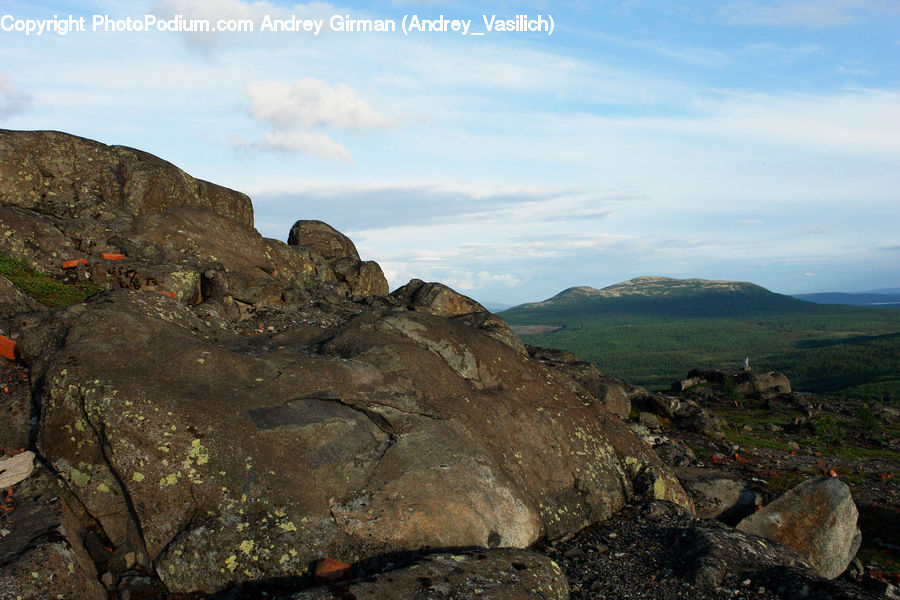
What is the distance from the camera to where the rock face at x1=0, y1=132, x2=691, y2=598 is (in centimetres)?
1108

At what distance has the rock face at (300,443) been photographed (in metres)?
11.1

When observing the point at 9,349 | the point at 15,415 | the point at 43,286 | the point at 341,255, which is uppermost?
the point at 341,255

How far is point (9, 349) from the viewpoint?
15.2 metres

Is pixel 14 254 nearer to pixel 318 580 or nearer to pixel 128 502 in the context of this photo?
pixel 128 502

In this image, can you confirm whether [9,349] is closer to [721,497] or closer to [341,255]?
[721,497]

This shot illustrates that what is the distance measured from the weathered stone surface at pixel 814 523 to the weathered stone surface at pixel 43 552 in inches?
720

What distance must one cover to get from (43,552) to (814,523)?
21.2 m

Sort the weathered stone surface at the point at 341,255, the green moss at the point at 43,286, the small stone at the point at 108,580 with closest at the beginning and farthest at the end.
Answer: the small stone at the point at 108,580 < the green moss at the point at 43,286 < the weathered stone surface at the point at 341,255

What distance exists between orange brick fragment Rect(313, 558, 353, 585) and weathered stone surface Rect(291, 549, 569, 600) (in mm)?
1342

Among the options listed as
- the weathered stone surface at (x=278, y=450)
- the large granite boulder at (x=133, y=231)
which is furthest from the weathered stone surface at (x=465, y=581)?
the large granite boulder at (x=133, y=231)

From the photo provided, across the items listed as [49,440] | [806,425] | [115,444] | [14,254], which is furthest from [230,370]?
[806,425]

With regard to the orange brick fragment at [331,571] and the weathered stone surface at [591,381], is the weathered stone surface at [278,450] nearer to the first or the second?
the orange brick fragment at [331,571]

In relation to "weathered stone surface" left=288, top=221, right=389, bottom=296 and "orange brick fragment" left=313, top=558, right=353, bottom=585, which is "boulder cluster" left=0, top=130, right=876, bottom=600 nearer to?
"orange brick fragment" left=313, top=558, right=353, bottom=585

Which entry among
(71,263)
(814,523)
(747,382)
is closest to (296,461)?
(814,523)
